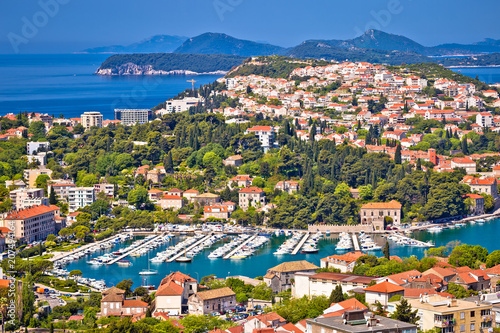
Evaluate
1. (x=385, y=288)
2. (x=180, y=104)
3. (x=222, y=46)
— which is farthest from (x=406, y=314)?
(x=222, y=46)

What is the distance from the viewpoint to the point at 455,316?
11883 millimetres

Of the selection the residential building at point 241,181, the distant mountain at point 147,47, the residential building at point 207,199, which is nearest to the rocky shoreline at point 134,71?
the distant mountain at point 147,47

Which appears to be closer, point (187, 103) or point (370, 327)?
point (370, 327)

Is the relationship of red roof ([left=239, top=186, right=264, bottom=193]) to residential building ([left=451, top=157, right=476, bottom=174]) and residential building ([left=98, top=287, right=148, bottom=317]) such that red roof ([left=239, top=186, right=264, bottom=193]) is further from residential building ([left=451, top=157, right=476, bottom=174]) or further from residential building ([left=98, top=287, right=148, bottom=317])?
residential building ([left=98, top=287, right=148, bottom=317])

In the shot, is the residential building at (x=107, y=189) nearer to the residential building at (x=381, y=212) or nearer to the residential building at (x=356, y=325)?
the residential building at (x=381, y=212)

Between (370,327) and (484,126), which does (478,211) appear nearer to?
(484,126)

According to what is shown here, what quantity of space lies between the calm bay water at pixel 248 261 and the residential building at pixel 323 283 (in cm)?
494

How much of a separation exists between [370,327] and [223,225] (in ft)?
67.3

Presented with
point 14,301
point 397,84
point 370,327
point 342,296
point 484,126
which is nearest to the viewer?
point 370,327

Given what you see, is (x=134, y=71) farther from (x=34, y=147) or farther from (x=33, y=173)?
(x=33, y=173)

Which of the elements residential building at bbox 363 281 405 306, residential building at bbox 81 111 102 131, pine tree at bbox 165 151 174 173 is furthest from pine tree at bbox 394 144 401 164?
residential building at bbox 363 281 405 306

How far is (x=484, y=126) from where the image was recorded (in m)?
43.2

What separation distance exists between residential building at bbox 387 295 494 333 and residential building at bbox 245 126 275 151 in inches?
1023

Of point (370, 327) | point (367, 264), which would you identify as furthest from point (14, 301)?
point (370, 327)
